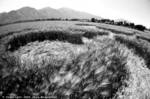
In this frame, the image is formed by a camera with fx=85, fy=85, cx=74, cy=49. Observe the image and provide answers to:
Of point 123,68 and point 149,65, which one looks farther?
point 149,65

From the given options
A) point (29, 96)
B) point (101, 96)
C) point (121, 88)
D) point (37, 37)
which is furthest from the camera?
point (37, 37)

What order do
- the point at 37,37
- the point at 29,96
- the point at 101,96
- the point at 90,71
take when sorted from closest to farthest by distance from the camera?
the point at 29,96 → the point at 101,96 → the point at 90,71 → the point at 37,37

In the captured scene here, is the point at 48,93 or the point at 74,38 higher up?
the point at 74,38

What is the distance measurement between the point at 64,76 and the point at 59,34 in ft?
13.1

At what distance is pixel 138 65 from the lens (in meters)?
3.65

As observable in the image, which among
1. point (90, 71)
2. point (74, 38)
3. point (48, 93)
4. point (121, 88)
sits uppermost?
point (74, 38)

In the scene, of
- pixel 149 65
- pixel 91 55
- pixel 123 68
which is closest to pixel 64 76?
pixel 91 55

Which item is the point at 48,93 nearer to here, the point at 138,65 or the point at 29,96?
the point at 29,96

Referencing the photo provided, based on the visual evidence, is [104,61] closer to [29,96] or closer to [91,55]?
[91,55]

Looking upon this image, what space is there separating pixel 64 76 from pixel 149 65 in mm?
3839

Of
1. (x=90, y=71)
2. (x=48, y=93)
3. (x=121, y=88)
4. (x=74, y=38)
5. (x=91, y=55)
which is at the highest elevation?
(x=74, y=38)

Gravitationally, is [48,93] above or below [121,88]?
above

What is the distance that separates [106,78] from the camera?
8.01 feet

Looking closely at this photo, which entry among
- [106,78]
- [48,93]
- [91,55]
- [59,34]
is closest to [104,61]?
[91,55]
